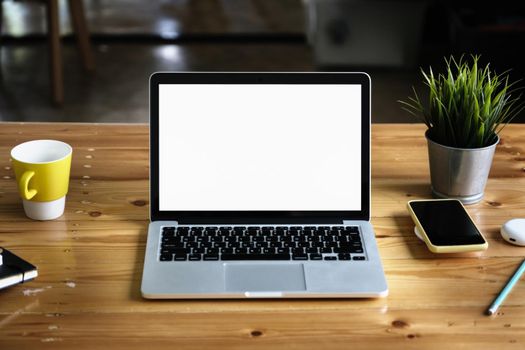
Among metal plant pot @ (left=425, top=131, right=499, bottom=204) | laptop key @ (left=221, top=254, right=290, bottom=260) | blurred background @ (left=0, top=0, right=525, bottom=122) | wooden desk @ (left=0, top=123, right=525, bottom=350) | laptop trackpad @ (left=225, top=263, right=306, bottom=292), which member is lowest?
blurred background @ (left=0, top=0, right=525, bottom=122)

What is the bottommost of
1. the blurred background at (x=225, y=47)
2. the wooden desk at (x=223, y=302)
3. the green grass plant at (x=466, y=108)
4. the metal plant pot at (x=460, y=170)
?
the blurred background at (x=225, y=47)

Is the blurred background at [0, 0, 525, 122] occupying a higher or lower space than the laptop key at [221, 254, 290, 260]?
lower

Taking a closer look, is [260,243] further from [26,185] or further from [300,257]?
[26,185]

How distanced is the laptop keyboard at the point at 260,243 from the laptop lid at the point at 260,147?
1.4 inches

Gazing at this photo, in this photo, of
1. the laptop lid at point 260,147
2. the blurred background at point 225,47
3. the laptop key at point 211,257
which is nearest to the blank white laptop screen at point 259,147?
the laptop lid at point 260,147

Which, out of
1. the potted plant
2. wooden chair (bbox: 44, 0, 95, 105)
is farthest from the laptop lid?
wooden chair (bbox: 44, 0, 95, 105)

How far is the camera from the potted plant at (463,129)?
1.14 metres

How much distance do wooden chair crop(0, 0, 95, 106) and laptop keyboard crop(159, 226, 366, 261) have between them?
2.39 meters

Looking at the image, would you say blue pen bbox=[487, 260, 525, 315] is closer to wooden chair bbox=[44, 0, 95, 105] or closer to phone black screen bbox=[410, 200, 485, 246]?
phone black screen bbox=[410, 200, 485, 246]

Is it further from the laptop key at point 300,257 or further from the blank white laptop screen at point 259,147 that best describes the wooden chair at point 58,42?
the laptop key at point 300,257

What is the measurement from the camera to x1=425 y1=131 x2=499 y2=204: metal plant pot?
115cm

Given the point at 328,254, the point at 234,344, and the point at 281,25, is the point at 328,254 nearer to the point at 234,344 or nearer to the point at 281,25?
the point at 234,344

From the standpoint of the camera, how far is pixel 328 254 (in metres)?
1.01

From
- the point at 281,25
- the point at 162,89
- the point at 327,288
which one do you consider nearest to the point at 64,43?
the point at 281,25
